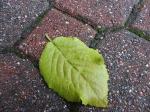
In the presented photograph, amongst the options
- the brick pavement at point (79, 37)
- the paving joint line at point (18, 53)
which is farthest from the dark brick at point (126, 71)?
the paving joint line at point (18, 53)

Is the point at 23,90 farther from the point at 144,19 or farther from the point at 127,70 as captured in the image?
the point at 144,19

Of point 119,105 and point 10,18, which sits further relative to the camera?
point 10,18

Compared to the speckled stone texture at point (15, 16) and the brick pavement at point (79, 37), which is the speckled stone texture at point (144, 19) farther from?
the speckled stone texture at point (15, 16)

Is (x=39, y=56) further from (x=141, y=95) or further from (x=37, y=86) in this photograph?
(x=141, y=95)

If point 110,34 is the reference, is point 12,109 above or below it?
below

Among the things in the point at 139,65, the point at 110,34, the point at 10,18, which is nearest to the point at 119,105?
the point at 139,65

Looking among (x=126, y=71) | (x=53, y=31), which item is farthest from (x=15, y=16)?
(x=126, y=71)
